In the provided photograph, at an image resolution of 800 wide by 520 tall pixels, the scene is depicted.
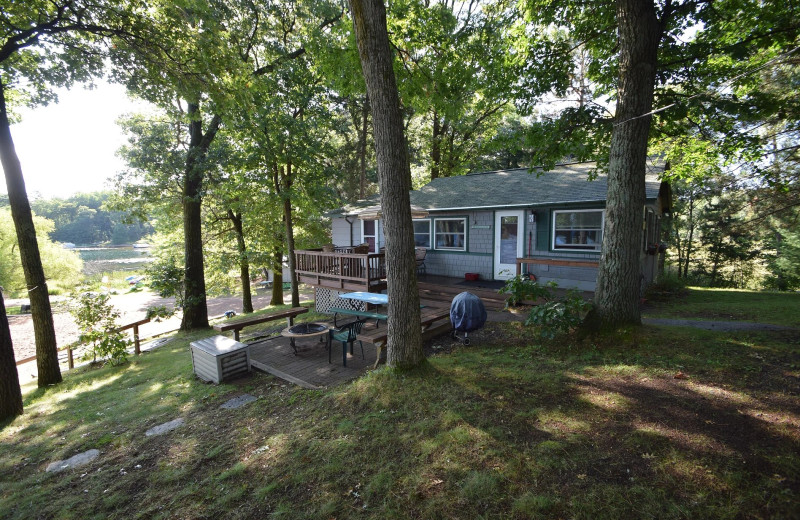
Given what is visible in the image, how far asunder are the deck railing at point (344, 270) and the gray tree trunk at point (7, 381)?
251 inches

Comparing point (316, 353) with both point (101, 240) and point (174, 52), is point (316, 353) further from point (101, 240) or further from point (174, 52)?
point (101, 240)

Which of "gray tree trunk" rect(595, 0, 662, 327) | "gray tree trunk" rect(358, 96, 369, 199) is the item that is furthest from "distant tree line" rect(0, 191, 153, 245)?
"gray tree trunk" rect(595, 0, 662, 327)

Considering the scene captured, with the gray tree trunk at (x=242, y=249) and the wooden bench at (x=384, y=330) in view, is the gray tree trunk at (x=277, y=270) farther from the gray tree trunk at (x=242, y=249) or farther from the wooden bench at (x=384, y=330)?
the wooden bench at (x=384, y=330)

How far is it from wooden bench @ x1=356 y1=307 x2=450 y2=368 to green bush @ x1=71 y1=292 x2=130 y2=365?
7.35 meters

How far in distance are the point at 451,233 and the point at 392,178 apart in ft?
28.4

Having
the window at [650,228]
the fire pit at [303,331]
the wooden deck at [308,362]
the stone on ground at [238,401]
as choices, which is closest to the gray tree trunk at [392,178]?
the wooden deck at [308,362]

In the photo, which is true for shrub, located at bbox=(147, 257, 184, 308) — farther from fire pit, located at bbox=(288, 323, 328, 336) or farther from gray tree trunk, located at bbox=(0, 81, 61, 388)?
fire pit, located at bbox=(288, 323, 328, 336)

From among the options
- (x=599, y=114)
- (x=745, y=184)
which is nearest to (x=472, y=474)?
(x=599, y=114)

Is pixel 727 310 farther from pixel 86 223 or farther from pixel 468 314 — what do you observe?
pixel 86 223

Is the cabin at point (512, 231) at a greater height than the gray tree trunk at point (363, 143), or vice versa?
the gray tree trunk at point (363, 143)

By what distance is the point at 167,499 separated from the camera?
10.3 feet

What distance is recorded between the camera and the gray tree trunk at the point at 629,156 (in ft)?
18.0

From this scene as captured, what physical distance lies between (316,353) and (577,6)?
30.0 ft

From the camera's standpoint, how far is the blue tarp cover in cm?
664
